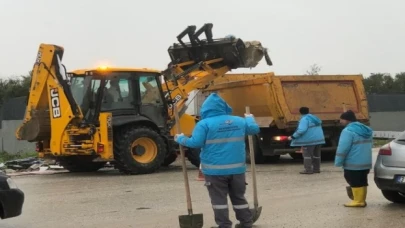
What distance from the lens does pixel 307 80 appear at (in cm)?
1566

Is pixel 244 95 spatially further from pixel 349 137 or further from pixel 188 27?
pixel 349 137

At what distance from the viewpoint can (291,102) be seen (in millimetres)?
15281

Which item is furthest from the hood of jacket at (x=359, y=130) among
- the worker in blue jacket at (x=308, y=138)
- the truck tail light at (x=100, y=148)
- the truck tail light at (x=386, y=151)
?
the truck tail light at (x=100, y=148)

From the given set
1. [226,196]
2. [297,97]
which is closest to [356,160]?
[226,196]

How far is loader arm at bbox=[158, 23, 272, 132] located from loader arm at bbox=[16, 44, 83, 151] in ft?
8.99

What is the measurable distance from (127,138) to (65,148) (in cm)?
141

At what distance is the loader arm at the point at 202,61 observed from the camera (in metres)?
15.1

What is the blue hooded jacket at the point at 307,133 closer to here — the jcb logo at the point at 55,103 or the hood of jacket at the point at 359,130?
the hood of jacket at the point at 359,130

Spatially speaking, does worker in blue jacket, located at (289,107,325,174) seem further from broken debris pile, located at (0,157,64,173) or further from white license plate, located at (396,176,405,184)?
broken debris pile, located at (0,157,64,173)

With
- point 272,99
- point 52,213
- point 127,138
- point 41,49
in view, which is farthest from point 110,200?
point 272,99

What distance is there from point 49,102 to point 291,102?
6.11 meters

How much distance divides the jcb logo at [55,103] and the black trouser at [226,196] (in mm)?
7547

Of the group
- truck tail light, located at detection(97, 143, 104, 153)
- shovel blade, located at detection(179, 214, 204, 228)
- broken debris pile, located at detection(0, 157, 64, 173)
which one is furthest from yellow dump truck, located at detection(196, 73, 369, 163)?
shovel blade, located at detection(179, 214, 204, 228)

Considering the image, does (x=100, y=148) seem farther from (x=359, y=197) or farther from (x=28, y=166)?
(x=359, y=197)
